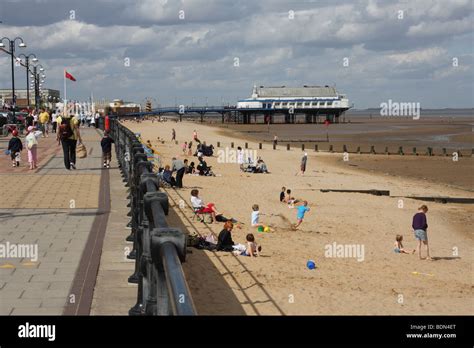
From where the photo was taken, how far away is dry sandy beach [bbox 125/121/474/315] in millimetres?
10562

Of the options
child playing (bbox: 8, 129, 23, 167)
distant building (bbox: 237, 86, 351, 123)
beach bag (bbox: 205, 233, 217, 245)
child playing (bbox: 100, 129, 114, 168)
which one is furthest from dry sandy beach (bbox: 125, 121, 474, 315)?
distant building (bbox: 237, 86, 351, 123)

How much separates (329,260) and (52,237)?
6167mm

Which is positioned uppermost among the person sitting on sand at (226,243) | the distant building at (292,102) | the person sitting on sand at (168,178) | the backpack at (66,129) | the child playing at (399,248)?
the distant building at (292,102)

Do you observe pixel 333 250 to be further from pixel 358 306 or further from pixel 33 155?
pixel 33 155

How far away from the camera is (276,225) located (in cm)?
1784

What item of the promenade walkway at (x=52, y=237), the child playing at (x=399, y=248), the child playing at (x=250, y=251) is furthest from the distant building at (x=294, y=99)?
the child playing at (x=250, y=251)

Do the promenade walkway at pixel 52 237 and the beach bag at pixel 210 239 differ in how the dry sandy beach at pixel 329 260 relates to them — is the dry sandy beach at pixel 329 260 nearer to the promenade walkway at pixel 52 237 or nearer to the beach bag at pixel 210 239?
the beach bag at pixel 210 239

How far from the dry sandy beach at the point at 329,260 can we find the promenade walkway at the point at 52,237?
1961mm

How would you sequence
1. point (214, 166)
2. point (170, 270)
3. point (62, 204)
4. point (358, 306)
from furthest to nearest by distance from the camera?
point (214, 166) → point (62, 204) → point (358, 306) → point (170, 270)

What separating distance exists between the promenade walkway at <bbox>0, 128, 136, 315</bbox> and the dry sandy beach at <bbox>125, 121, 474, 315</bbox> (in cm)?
196

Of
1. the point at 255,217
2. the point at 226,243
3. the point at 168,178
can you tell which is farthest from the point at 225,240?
the point at 168,178

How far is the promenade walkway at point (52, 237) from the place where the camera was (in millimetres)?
6871

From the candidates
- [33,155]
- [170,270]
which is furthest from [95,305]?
[33,155]
